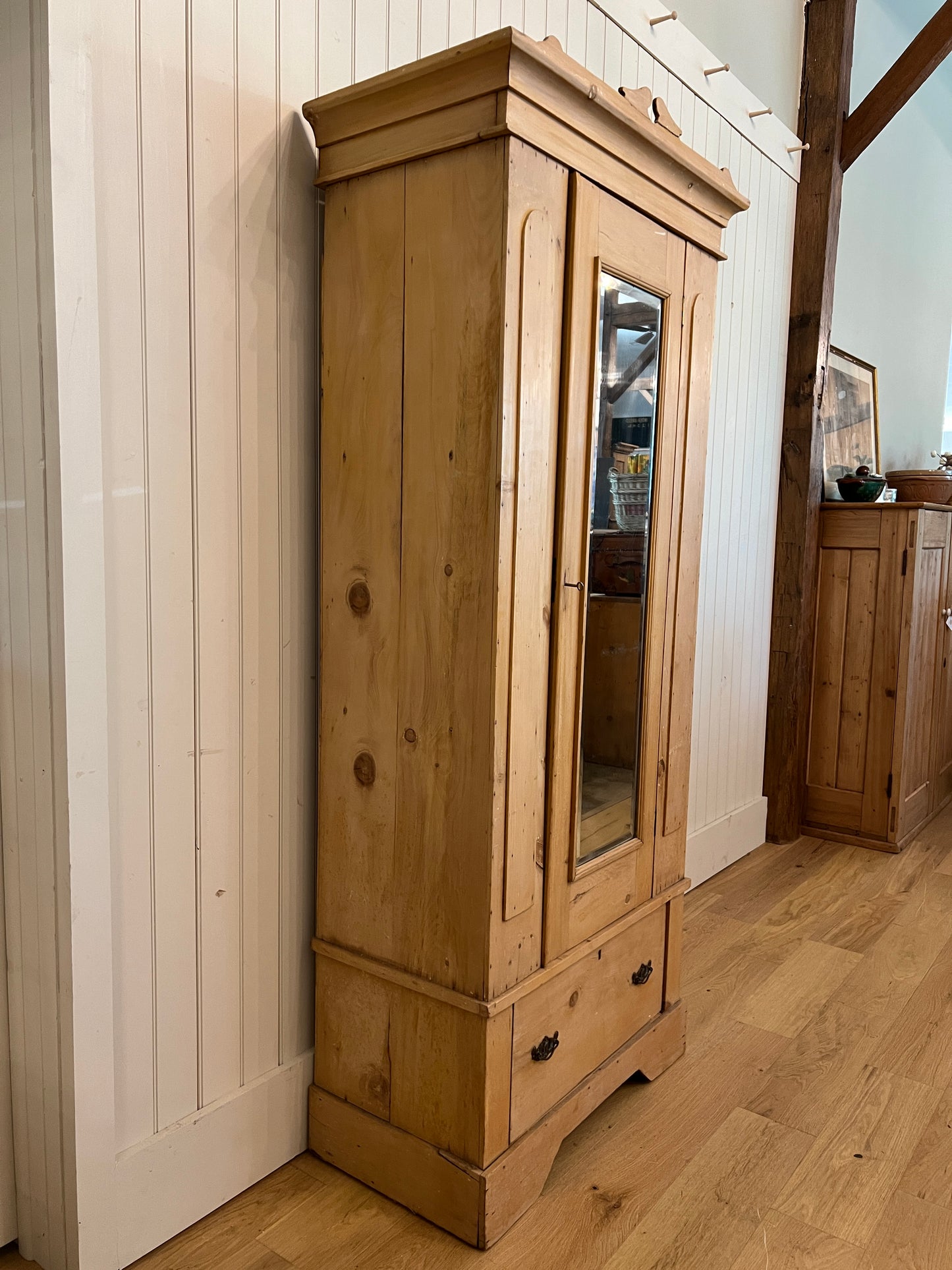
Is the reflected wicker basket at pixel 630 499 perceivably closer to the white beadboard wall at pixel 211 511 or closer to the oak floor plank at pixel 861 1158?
the white beadboard wall at pixel 211 511

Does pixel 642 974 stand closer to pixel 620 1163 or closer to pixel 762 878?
pixel 620 1163

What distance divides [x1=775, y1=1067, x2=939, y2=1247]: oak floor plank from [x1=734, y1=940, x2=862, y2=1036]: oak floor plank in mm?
243

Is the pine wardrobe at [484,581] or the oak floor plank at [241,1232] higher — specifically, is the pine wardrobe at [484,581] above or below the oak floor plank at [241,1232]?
above

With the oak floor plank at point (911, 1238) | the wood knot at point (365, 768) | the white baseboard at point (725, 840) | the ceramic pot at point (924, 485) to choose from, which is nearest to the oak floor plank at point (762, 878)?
the white baseboard at point (725, 840)

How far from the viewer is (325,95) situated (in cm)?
151

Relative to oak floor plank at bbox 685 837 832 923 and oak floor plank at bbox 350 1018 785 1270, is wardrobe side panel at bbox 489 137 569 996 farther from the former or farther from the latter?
oak floor plank at bbox 685 837 832 923

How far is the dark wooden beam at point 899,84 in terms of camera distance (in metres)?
3.20

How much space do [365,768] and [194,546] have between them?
1.52 ft

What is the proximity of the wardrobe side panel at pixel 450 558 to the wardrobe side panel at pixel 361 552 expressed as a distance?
0.09 feet

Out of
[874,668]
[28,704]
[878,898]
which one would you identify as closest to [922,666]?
[874,668]

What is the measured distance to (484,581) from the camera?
4.73 feet

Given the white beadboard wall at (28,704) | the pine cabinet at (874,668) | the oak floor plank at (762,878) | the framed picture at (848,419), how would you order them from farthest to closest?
the framed picture at (848,419) < the pine cabinet at (874,668) < the oak floor plank at (762,878) < the white beadboard wall at (28,704)

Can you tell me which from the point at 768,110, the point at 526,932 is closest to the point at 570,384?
the point at 526,932

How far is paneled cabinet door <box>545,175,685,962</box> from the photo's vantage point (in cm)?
156
